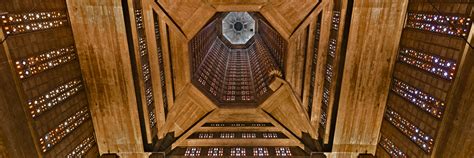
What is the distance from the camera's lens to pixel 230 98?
31641 millimetres

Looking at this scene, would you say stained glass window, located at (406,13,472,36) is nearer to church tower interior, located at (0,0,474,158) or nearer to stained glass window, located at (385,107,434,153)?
church tower interior, located at (0,0,474,158)

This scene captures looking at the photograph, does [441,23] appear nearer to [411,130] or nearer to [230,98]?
[411,130]

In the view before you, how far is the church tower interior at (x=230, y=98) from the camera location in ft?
52.9

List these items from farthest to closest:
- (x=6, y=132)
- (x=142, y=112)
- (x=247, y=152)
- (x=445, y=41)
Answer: (x=247, y=152) < (x=142, y=112) < (x=445, y=41) < (x=6, y=132)

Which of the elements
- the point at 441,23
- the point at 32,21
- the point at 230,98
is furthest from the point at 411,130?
the point at 32,21

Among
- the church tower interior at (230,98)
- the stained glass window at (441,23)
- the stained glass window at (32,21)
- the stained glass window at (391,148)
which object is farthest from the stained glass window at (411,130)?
the stained glass window at (32,21)

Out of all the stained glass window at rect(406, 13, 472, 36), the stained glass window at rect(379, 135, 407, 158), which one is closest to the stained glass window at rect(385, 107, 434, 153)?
the stained glass window at rect(379, 135, 407, 158)

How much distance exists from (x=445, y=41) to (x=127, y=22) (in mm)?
22008

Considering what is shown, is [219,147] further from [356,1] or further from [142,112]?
[356,1]

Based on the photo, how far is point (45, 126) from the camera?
18000mm

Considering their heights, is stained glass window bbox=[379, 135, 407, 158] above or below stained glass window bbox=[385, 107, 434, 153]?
below

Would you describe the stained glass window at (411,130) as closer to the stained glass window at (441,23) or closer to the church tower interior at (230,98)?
the church tower interior at (230,98)

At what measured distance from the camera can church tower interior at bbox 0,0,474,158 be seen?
52.9 ft

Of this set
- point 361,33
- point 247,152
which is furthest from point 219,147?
point 361,33
